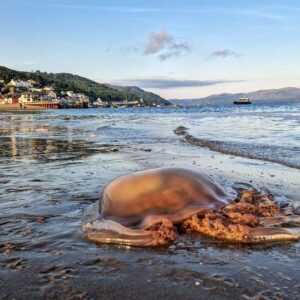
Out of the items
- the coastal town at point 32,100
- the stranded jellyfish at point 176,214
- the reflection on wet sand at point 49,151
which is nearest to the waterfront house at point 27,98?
the coastal town at point 32,100

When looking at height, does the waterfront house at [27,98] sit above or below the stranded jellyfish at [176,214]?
below

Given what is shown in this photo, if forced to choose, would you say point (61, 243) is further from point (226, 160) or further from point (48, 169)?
point (226, 160)

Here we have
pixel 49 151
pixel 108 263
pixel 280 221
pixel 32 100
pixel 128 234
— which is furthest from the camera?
pixel 32 100

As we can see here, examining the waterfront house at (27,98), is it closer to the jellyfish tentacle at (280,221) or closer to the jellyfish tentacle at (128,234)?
the jellyfish tentacle at (128,234)

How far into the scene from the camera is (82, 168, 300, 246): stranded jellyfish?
5090mm

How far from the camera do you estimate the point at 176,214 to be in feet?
18.5

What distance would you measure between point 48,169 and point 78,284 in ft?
22.6

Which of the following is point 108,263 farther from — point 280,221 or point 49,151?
point 49,151

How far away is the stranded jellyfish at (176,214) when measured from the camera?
16.7ft

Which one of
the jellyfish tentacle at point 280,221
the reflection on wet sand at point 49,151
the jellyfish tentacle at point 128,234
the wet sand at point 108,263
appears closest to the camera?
the wet sand at point 108,263

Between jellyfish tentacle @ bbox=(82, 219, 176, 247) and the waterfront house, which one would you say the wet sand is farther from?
the waterfront house

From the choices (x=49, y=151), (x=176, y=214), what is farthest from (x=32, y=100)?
(x=176, y=214)

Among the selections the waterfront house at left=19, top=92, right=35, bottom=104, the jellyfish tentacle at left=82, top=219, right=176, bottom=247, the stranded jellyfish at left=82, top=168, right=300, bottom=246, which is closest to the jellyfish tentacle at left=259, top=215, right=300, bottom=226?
the stranded jellyfish at left=82, top=168, right=300, bottom=246

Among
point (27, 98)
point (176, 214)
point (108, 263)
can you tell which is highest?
point (176, 214)
